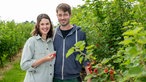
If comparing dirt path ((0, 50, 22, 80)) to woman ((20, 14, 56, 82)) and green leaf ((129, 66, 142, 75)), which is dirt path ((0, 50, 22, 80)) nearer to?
woman ((20, 14, 56, 82))

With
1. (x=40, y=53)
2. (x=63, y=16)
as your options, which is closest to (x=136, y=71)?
(x=63, y=16)

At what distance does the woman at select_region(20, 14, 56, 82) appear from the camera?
339 cm

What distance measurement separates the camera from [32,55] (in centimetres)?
346

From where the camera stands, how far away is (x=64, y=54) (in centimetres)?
341

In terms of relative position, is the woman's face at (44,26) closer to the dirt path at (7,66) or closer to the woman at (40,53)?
the woman at (40,53)

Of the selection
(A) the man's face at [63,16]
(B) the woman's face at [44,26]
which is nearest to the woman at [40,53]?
(B) the woman's face at [44,26]

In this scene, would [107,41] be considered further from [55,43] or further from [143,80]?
[143,80]

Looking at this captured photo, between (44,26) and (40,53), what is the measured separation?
1.07 ft

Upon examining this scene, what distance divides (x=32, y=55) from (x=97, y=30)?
78 centimetres

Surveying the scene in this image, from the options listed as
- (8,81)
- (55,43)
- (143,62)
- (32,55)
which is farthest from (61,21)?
(8,81)

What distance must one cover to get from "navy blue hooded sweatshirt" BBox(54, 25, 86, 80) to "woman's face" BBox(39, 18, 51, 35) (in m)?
0.15

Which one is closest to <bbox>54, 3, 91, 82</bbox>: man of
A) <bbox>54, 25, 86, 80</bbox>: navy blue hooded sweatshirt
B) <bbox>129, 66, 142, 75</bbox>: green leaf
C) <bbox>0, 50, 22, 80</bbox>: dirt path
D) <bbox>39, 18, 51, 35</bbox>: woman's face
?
<bbox>54, 25, 86, 80</bbox>: navy blue hooded sweatshirt

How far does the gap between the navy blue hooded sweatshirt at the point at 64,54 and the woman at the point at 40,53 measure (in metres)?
0.06

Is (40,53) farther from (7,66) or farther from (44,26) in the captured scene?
(7,66)
